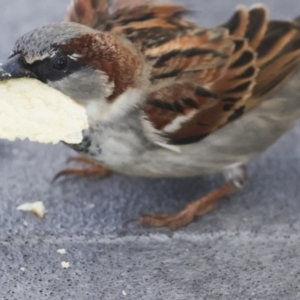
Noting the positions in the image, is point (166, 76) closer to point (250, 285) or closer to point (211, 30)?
Result: point (211, 30)

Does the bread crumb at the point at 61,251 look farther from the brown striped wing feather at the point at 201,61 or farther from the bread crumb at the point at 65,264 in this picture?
the brown striped wing feather at the point at 201,61

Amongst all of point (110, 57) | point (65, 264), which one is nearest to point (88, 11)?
→ point (110, 57)

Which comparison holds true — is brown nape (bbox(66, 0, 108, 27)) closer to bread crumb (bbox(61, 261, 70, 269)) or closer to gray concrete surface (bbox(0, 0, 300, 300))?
gray concrete surface (bbox(0, 0, 300, 300))

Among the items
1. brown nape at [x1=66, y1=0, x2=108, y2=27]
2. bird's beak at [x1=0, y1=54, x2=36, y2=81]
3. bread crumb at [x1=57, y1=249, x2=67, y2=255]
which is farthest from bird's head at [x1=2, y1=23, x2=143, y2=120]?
bread crumb at [x1=57, y1=249, x2=67, y2=255]

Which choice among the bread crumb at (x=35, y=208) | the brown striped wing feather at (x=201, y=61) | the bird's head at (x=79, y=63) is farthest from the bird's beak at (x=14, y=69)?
the bread crumb at (x=35, y=208)

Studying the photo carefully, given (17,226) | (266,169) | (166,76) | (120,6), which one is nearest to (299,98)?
(266,169)
